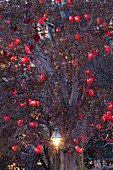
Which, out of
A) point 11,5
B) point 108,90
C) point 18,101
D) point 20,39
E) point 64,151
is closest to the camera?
point 20,39

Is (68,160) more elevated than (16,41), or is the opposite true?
(16,41)

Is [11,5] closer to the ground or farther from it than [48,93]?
farther from it

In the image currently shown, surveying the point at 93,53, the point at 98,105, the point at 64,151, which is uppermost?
the point at 93,53

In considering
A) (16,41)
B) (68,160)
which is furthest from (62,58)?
(68,160)

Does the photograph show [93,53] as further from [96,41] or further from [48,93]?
[48,93]

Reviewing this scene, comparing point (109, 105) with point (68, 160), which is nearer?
point (68, 160)

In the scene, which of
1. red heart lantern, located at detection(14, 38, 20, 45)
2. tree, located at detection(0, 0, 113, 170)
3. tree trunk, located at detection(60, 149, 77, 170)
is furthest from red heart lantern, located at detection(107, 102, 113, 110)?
red heart lantern, located at detection(14, 38, 20, 45)

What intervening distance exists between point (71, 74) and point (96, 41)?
74.6 inches

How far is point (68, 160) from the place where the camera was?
12.4 metres

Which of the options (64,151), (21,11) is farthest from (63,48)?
(64,151)

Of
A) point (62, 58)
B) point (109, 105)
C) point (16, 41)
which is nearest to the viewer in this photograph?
point (16, 41)

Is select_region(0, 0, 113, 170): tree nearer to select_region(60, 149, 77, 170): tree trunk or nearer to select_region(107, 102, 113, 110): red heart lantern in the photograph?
select_region(60, 149, 77, 170): tree trunk

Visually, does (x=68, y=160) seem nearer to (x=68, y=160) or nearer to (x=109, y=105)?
(x=68, y=160)

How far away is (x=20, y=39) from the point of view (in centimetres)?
1091
